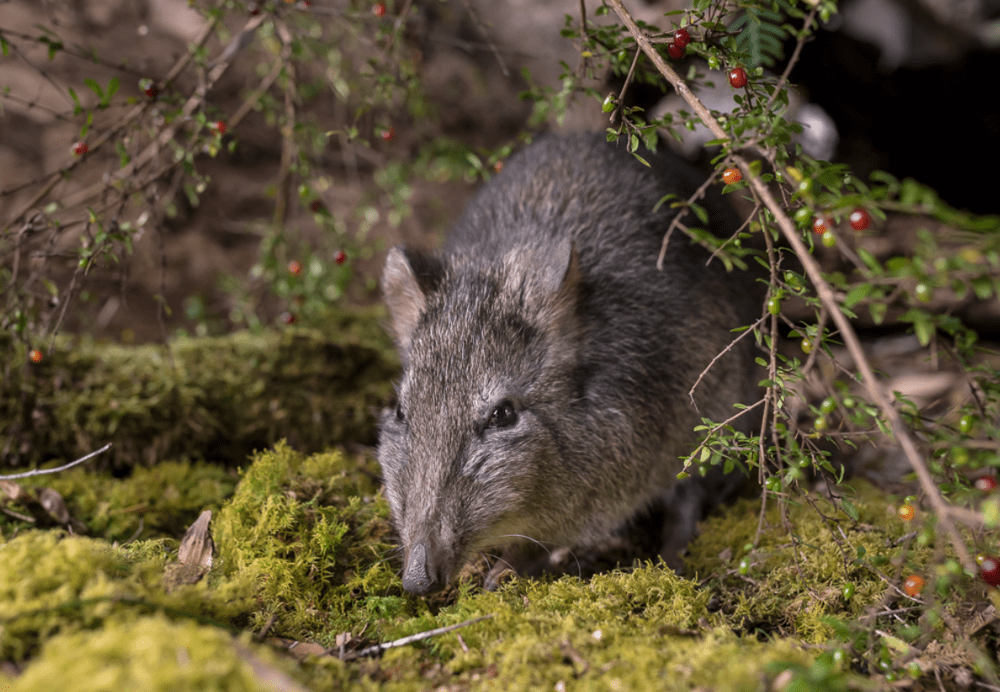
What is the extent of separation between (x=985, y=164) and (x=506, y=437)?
Answer: 6.96 meters

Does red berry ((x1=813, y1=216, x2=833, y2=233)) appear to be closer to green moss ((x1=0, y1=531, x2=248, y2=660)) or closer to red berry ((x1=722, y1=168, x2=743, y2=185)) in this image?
red berry ((x1=722, y1=168, x2=743, y2=185))

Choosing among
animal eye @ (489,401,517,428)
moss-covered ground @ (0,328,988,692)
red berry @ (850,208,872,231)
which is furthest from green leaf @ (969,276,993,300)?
animal eye @ (489,401,517,428)

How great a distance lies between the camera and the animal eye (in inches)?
161

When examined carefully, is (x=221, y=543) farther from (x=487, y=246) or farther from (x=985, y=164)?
(x=985, y=164)

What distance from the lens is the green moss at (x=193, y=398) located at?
17.0 feet

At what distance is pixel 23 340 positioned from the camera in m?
4.67

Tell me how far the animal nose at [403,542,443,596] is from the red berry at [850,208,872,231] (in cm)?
264

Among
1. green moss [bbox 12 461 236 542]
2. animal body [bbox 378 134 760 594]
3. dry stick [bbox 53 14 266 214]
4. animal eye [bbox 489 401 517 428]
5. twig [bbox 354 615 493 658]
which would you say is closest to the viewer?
twig [bbox 354 615 493 658]

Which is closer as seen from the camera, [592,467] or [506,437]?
[506,437]

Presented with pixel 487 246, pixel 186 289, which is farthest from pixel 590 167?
pixel 186 289

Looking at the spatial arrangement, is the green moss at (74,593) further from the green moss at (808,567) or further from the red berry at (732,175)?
the red berry at (732,175)

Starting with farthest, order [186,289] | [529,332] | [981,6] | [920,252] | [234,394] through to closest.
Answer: [186,289] → [981,6] → [234,394] → [529,332] → [920,252]

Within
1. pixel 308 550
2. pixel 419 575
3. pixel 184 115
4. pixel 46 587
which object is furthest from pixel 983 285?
pixel 184 115

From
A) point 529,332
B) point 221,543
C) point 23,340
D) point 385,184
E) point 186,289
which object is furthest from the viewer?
point 186,289
